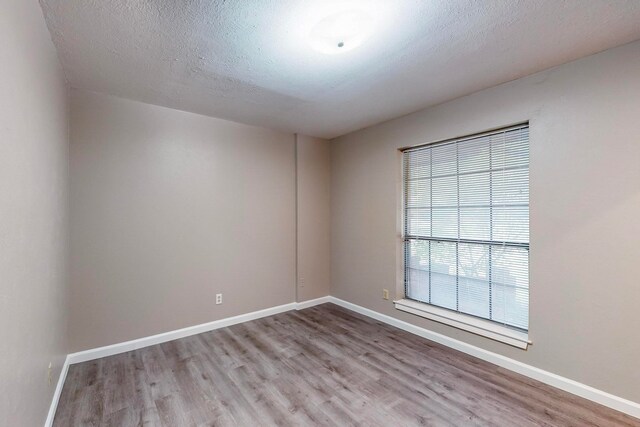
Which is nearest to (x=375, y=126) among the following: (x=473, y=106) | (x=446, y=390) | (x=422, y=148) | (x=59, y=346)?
(x=422, y=148)

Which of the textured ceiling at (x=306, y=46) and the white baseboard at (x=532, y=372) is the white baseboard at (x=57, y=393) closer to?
the textured ceiling at (x=306, y=46)

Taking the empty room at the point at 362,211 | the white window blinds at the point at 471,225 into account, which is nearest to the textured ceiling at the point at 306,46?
the empty room at the point at 362,211

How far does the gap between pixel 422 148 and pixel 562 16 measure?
5.84ft

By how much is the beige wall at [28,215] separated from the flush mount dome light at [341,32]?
1.46m

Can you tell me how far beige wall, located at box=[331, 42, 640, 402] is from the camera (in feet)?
6.63

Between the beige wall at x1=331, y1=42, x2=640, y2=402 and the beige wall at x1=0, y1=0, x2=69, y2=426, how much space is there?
3.28m

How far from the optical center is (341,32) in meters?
1.78

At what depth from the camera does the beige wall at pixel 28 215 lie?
1.18m

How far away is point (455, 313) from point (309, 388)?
178 cm

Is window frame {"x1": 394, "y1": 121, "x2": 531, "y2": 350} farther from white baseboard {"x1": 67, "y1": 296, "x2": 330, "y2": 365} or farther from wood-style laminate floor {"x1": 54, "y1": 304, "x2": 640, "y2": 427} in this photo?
white baseboard {"x1": 67, "y1": 296, "x2": 330, "y2": 365}

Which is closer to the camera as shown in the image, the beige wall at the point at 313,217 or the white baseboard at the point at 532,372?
the white baseboard at the point at 532,372

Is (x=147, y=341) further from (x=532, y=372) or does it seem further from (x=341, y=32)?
(x=532, y=372)

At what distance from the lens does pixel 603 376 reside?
6.93 feet

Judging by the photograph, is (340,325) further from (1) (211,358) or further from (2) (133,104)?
(2) (133,104)
